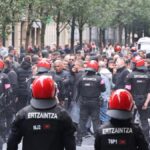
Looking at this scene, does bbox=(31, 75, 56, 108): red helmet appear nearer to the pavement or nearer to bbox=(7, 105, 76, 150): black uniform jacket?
bbox=(7, 105, 76, 150): black uniform jacket

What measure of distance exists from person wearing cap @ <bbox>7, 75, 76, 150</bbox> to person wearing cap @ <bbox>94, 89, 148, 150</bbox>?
1.21 feet

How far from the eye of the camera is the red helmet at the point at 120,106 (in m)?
7.15

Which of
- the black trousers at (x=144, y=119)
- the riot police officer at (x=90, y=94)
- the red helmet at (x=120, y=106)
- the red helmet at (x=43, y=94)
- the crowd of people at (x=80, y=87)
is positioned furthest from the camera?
the riot police officer at (x=90, y=94)

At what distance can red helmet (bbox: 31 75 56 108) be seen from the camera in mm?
7312

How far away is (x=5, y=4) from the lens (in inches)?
1022

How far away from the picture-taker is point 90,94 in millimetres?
14977

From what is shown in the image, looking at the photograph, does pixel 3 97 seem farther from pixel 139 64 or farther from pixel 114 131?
pixel 114 131

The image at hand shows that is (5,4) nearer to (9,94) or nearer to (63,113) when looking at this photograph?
(9,94)

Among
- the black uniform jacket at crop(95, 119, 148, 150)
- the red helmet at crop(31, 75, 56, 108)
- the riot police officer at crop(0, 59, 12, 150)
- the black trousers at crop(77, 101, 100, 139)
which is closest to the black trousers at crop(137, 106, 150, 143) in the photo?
the black trousers at crop(77, 101, 100, 139)

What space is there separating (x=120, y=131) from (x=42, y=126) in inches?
31.5

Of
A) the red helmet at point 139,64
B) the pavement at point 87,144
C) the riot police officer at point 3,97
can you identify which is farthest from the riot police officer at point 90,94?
the riot police officer at point 3,97

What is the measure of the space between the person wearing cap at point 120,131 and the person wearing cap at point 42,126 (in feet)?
1.21

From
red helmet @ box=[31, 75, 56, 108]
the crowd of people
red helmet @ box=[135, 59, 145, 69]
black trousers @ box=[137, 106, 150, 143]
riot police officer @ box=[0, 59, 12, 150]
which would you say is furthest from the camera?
red helmet @ box=[135, 59, 145, 69]

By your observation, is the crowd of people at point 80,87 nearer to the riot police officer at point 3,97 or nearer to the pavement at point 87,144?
the riot police officer at point 3,97
